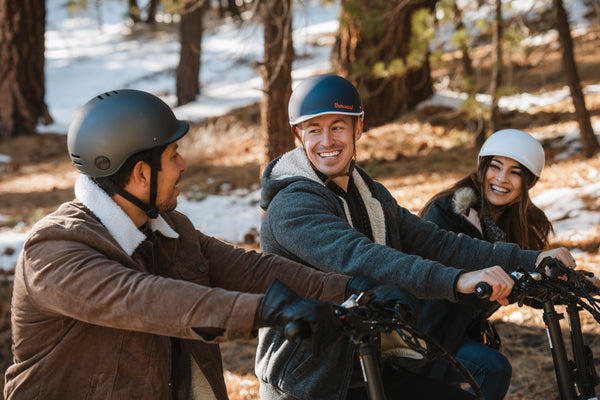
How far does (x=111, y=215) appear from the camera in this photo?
255 centimetres

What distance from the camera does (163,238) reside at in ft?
9.22

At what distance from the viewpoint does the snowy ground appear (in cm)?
804

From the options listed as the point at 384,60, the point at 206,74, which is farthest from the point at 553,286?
the point at 206,74

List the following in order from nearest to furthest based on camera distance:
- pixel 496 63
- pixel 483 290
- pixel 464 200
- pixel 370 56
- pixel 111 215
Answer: pixel 483 290, pixel 111 215, pixel 464 200, pixel 496 63, pixel 370 56

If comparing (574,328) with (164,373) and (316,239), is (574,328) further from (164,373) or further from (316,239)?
(164,373)

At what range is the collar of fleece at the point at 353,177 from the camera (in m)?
3.05

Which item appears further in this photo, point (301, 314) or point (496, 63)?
point (496, 63)

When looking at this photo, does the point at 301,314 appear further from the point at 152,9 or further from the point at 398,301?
the point at 152,9

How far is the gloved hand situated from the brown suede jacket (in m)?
0.06

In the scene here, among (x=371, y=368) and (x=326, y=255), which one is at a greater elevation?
(x=326, y=255)

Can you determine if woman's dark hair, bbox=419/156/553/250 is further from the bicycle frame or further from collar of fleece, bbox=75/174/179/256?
collar of fleece, bbox=75/174/179/256

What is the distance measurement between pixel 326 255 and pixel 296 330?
2.66 feet

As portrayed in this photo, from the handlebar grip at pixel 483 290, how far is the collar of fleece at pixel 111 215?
4.34 feet

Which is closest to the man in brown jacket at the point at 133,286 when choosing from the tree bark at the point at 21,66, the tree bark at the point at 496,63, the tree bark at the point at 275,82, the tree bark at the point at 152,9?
the tree bark at the point at 275,82
